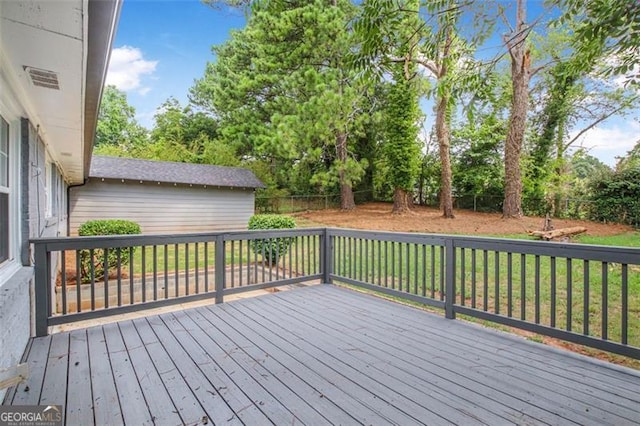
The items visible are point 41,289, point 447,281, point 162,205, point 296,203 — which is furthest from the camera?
point 296,203

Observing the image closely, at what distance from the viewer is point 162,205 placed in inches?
448

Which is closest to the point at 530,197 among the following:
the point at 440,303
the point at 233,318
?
the point at 440,303

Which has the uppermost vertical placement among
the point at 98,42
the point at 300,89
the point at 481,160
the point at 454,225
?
the point at 300,89

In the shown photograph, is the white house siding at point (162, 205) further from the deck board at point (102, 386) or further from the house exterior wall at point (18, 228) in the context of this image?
the deck board at point (102, 386)

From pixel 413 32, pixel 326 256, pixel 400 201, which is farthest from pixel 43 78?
pixel 400 201

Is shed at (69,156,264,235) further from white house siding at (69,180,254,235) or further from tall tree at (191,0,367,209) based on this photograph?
tall tree at (191,0,367,209)

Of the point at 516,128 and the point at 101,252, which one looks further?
the point at 516,128

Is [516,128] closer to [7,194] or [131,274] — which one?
[131,274]

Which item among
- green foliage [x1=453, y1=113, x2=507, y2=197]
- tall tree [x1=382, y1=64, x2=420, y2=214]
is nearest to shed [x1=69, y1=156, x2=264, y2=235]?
tall tree [x1=382, y1=64, x2=420, y2=214]

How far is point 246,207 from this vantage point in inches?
523

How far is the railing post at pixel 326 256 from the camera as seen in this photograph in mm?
5031

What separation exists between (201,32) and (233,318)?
42.9 feet

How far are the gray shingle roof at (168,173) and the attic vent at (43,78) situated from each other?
9.00 metres

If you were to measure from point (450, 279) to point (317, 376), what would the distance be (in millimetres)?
1895
